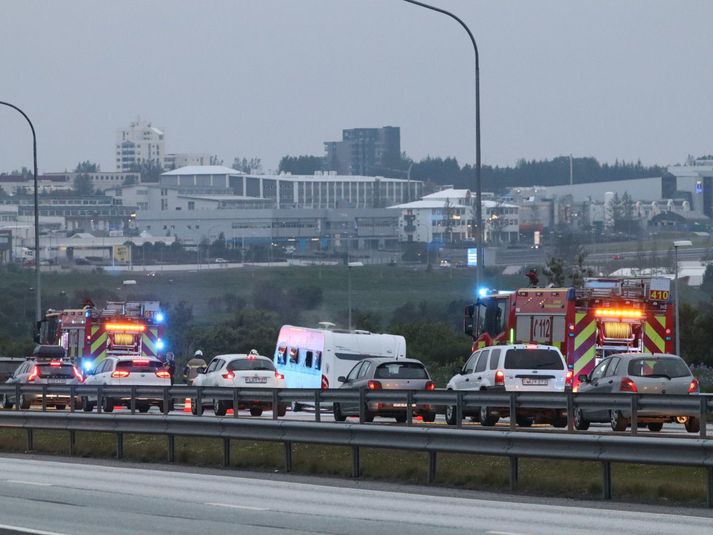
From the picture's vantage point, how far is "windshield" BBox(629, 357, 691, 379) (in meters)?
28.9

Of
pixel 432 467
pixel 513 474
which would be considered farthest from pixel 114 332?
pixel 513 474

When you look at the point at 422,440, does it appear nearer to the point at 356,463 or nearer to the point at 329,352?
the point at 356,463

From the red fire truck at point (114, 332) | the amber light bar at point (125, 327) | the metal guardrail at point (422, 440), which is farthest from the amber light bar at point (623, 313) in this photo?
the amber light bar at point (125, 327)

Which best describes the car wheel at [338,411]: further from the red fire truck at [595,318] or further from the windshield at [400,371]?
the red fire truck at [595,318]

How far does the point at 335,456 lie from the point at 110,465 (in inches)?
156

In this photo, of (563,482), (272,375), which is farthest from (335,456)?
(272,375)

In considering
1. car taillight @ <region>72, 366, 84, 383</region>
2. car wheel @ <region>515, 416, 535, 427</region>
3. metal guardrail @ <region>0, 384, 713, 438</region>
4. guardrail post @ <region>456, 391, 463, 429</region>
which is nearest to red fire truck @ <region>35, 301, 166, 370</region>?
car taillight @ <region>72, 366, 84, 383</region>

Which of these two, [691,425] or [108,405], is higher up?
[691,425]

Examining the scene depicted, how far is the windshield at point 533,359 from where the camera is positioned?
31.3 metres

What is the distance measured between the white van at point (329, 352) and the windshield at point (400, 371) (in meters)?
9.19

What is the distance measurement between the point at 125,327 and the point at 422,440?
1132 inches

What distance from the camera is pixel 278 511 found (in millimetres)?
18844

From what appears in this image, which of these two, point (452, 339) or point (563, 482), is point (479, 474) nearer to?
point (563, 482)

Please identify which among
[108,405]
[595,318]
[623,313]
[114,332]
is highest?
[623,313]
